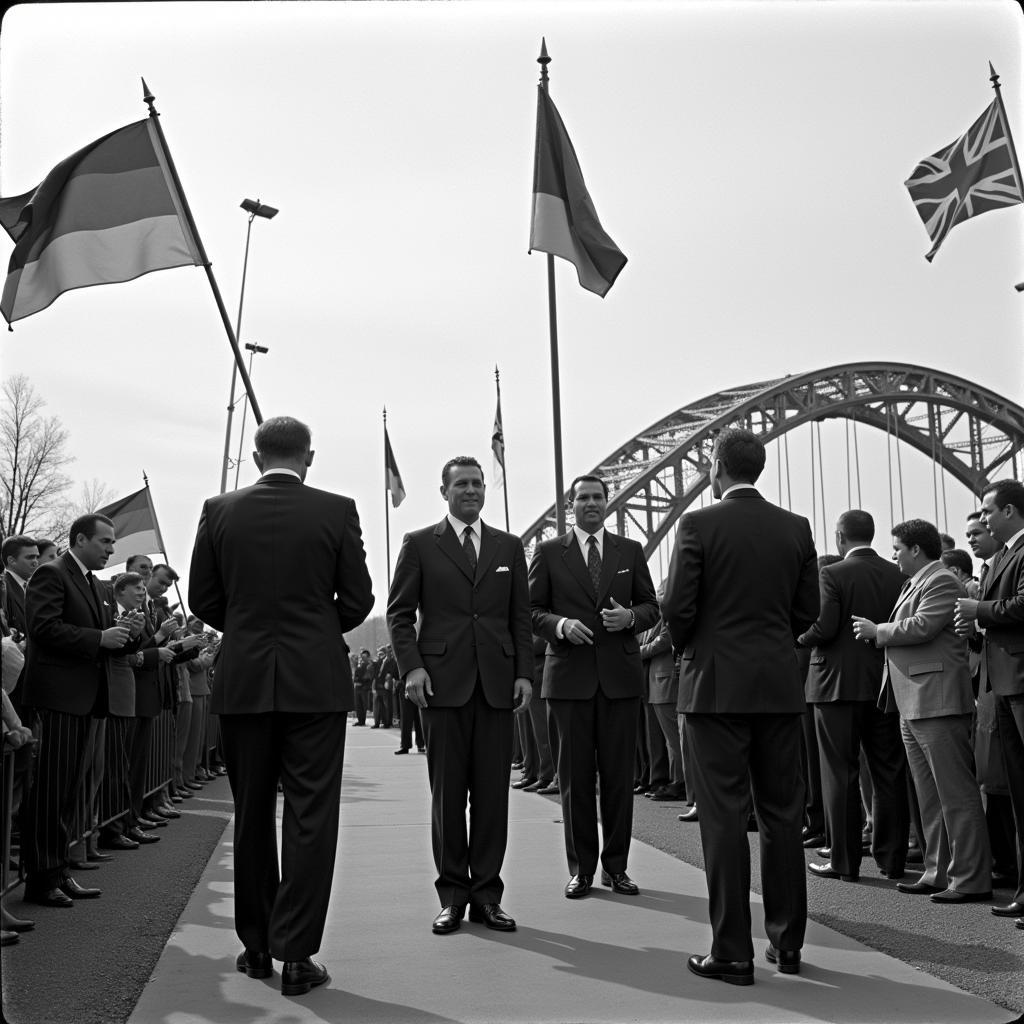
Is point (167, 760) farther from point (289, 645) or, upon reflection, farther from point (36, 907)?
point (289, 645)

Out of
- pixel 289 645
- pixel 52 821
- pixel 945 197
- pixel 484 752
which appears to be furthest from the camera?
pixel 945 197

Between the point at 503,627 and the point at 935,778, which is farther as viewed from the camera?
the point at 935,778

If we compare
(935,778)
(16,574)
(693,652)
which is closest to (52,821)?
(16,574)

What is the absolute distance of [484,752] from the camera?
19.0ft

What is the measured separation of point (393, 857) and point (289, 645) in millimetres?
3419

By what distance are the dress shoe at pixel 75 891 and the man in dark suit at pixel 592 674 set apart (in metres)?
2.58

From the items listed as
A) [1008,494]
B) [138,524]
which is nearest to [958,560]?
[1008,494]

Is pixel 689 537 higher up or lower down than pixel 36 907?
higher up

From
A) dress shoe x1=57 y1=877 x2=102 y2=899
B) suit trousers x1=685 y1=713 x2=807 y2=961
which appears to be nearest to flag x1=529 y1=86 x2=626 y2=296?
suit trousers x1=685 y1=713 x2=807 y2=961

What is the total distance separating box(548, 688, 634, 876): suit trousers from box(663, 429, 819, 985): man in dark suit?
153 centimetres

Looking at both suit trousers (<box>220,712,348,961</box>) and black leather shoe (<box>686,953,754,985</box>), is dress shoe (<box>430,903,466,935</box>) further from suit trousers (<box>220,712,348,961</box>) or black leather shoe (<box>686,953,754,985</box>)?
black leather shoe (<box>686,953,754,985</box>)

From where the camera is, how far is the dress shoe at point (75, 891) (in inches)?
250

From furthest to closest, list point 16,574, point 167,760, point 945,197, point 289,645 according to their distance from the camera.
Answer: point 167,760 → point 945,197 → point 16,574 → point 289,645

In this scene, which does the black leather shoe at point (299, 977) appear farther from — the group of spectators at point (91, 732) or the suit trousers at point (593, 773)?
the suit trousers at point (593, 773)
